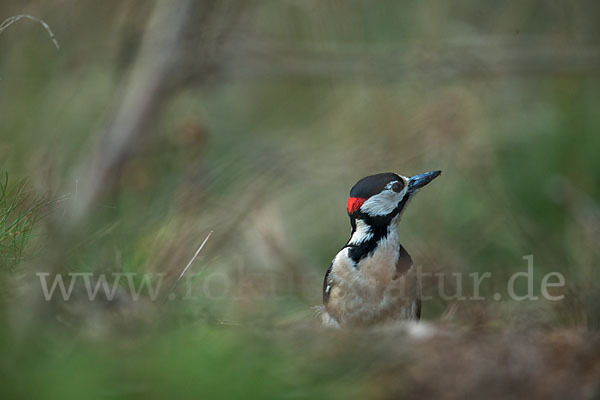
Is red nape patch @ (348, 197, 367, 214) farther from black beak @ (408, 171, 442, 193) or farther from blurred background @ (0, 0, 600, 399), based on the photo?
blurred background @ (0, 0, 600, 399)

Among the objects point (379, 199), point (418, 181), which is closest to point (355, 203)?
point (379, 199)

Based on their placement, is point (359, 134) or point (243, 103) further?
point (243, 103)

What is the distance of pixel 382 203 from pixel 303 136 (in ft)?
16.4

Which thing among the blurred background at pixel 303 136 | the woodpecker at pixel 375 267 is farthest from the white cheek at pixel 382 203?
the blurred background at pixel 303 136

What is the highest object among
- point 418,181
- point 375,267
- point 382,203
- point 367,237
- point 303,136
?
point 303,136

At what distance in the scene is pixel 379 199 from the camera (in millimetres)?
3816

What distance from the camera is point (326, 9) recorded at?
6.91 m

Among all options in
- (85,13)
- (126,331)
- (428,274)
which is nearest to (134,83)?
(85,13)

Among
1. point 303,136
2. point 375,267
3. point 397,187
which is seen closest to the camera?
point 375,267

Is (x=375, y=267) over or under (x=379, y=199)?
under

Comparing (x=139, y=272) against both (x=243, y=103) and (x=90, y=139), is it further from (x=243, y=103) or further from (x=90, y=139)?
(x=243, y=103)

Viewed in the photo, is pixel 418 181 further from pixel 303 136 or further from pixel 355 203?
pixel 303 136

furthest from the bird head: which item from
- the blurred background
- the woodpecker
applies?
the blurred background

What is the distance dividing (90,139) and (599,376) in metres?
6.57
